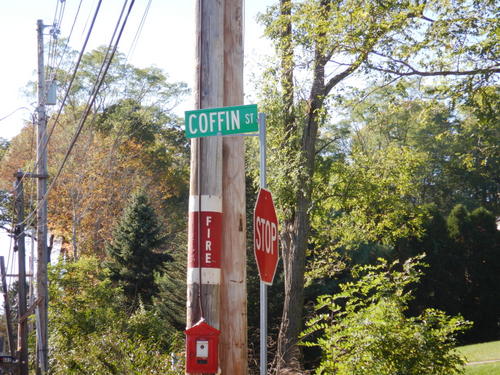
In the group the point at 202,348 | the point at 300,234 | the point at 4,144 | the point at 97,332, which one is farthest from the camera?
the point at 4,144

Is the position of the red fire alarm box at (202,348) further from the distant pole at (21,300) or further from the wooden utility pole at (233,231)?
the distant pole at (21,300)

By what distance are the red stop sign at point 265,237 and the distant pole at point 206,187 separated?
1.08ft

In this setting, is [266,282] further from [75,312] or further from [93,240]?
[93,240]

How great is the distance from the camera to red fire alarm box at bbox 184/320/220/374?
16.5 ft

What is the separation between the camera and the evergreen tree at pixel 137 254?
35.1m

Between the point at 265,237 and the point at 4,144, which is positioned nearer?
the point at 265,237

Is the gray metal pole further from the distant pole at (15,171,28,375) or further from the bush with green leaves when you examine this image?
the distant pole at (15,171,28,375)

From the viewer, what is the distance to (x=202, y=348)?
5.05 meters

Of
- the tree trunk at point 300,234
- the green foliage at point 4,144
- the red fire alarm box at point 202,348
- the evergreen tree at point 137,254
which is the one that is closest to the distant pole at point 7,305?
the tree trunk at point 300,234

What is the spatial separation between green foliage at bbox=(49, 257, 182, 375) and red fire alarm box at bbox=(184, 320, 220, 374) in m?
5.02

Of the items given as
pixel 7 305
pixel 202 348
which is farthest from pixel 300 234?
pixel 202 348

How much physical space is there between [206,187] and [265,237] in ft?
1.95

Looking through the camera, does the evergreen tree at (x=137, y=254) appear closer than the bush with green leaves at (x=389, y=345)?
No

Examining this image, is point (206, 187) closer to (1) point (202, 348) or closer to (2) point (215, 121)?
(2) point (215, 121)
